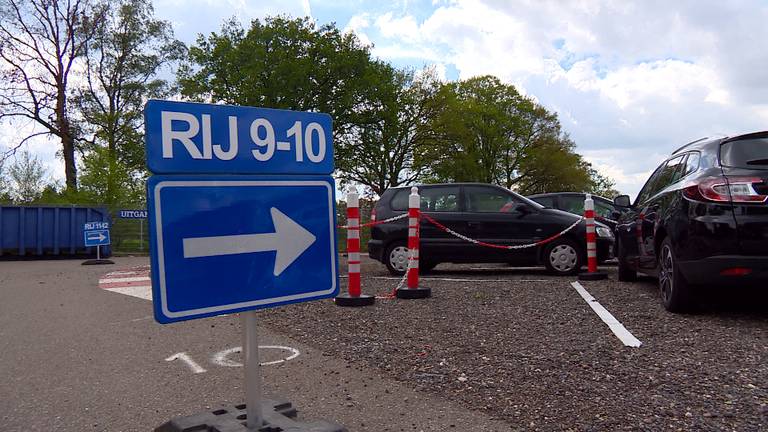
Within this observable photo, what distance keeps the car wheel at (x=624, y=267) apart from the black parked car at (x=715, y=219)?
2.00 metres

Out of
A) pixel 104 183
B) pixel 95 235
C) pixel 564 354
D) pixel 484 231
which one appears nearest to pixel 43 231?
pixel 95 235

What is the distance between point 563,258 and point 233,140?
9.15 meters

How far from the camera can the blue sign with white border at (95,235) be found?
60.3 feet

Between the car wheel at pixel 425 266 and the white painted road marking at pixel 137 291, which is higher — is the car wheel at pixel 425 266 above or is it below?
above

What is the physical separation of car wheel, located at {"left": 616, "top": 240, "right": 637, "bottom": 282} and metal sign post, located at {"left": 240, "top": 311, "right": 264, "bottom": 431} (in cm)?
655

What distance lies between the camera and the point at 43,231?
21.4m

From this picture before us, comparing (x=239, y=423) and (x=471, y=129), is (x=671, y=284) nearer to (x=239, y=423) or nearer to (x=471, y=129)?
(x=239, y=423)

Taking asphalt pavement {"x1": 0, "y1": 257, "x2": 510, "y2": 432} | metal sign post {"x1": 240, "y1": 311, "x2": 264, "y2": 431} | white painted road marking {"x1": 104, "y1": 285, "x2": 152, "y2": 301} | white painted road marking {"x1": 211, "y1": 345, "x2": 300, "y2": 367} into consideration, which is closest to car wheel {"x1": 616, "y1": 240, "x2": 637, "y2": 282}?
asphalt pavement {"x1": 0, "y1": 257, "x2": 510, "y2": 432}

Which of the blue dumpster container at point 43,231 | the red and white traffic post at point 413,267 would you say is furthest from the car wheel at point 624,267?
the blue dumpster container at point 43,231

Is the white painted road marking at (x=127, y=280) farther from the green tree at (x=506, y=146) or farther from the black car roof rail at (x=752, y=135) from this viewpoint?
the green tree at (x=506, y=146)

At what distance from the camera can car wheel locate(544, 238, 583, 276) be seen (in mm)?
10883

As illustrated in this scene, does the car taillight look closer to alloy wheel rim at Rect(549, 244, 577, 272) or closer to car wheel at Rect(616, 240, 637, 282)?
car wheel at Rect(616, 240, 637, 282)

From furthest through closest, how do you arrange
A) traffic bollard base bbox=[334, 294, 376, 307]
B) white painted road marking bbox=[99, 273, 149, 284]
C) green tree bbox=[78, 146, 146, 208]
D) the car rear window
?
1. green tree bbox=[78, 146, 146, 208]
2. white painted road marking bbox=[99, 273, 149, 284]
3. traffic bollard base bbox=[334, 294, 376, 307]
4. the car rear window

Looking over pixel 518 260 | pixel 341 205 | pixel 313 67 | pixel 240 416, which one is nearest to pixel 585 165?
pixel 313 67
